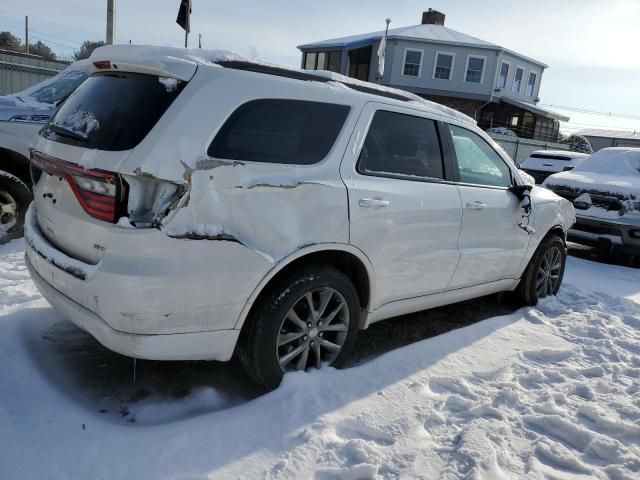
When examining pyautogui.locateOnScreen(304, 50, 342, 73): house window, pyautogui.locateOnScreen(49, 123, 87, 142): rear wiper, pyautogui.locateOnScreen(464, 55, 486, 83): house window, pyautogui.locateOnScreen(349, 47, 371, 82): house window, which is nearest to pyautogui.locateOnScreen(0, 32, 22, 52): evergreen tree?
pyautogui.locateOnScreen(304, 50, 342, 73): house window

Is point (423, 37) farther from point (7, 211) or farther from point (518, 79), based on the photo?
point (7, 211)

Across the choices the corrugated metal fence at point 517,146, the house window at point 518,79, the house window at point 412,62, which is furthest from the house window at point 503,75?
the corrugated metal fence at point 517,146

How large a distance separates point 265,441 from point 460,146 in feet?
8.52

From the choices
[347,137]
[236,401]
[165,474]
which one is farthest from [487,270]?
[165,474]

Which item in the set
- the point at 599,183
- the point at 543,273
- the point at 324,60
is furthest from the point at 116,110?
the point at 324,60

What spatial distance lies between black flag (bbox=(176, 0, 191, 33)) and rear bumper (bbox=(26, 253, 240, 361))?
8070 mm

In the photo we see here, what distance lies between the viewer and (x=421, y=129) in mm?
3705

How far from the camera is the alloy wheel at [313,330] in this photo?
3.00 metres

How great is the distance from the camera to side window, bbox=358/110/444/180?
129 inches

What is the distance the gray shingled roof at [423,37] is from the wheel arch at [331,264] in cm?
2951

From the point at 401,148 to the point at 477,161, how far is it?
3.17 ft

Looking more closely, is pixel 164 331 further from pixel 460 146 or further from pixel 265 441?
pixel 460 146

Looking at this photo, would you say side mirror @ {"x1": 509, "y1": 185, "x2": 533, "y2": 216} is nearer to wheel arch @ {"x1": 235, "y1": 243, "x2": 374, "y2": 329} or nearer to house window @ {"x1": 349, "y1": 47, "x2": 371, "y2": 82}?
wheel arch @ {"x1": 235, "y1": 243, "x2": 374, "y2": 329}

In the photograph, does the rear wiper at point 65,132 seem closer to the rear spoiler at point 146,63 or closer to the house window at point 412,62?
the rear spoiler at point 146,63
